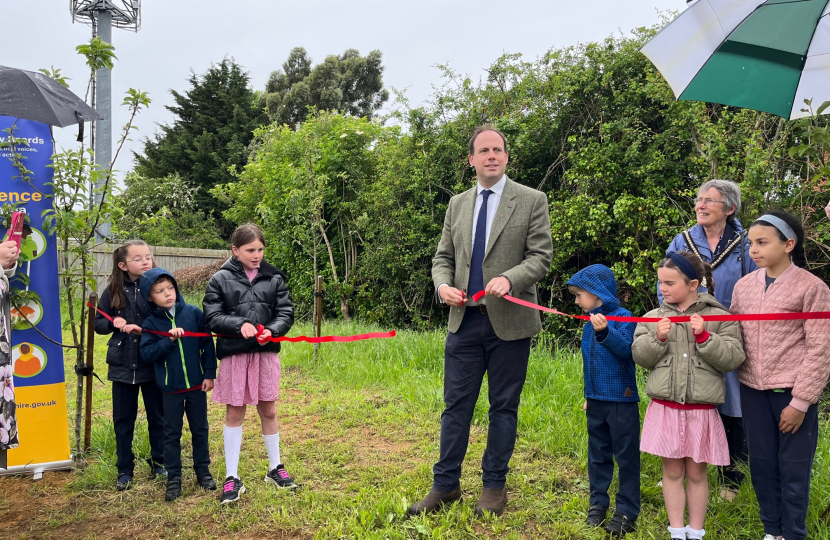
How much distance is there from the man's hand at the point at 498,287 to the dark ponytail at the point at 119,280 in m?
2.59

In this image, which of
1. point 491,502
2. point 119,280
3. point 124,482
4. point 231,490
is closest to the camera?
point 491,502

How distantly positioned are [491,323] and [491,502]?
1.04m

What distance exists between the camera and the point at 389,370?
269 inches

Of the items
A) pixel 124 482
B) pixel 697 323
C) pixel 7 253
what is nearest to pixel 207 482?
pixel 124 482

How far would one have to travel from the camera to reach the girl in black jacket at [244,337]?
3.75 m

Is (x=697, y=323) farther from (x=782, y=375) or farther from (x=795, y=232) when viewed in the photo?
(x=795, y=232)

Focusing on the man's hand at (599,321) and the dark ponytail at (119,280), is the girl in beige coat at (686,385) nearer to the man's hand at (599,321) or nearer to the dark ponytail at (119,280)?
the man's hand at (599,321)

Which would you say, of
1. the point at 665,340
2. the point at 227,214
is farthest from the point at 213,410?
the point at 227,214

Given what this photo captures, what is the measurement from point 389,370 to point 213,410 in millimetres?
1977

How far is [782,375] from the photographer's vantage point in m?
2.72

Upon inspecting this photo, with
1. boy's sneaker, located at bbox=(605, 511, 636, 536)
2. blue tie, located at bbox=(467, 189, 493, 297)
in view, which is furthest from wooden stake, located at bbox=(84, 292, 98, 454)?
boy's sneaker, located at bbox=(605, 511, 636, 536)

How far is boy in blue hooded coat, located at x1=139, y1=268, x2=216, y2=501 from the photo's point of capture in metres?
3.84

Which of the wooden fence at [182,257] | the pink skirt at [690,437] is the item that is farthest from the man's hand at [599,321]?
the wooden fence at [182,257]

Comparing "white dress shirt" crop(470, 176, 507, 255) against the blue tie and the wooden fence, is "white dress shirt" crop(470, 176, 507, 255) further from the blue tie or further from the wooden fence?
the wooden fence
